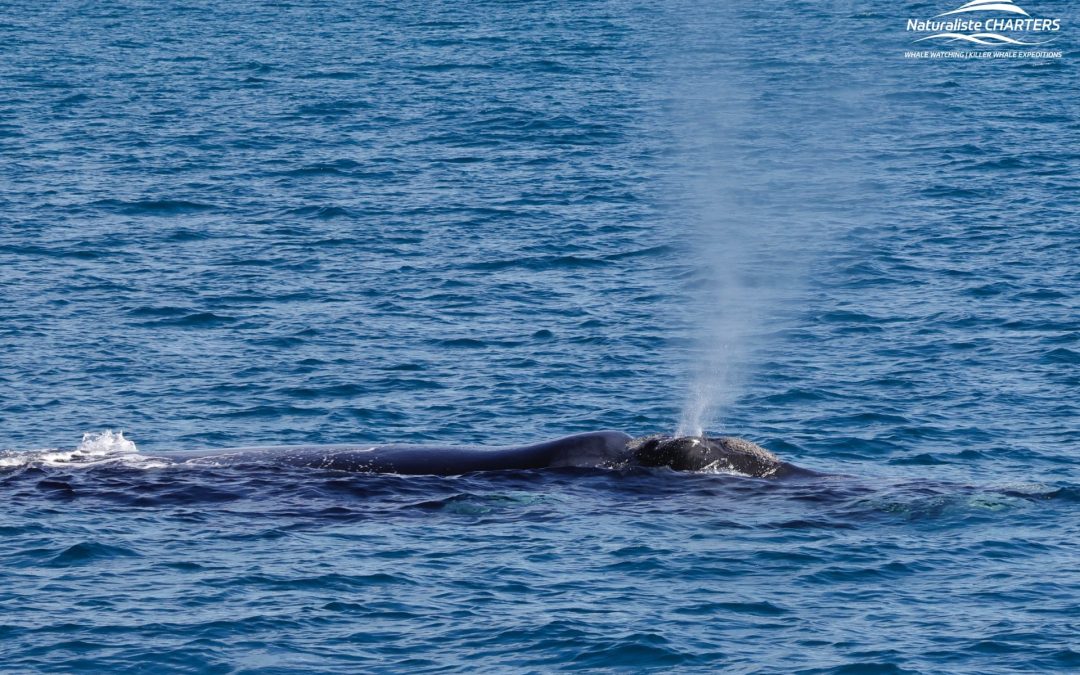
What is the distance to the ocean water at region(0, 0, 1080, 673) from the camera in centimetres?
2688

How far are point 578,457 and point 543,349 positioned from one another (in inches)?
554

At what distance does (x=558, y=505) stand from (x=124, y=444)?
10.7 metres

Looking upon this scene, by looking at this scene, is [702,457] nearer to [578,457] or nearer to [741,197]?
[578,457]

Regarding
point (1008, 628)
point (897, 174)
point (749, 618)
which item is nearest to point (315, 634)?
point (749, 618)

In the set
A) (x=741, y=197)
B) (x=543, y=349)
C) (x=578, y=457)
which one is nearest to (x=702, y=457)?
(x=578, y=457)

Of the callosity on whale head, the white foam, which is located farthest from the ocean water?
the callosity on whale head

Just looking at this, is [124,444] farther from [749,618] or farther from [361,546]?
[749,618]

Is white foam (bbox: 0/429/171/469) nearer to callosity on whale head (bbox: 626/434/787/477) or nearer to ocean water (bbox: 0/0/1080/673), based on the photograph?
ocean water (bbox: 0/0/1080/673)

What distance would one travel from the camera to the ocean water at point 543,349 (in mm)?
26875

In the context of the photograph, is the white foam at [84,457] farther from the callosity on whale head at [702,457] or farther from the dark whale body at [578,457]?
the callosity on whale head at [702,457]

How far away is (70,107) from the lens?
85938mm

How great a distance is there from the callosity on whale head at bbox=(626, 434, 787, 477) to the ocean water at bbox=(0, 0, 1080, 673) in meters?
0.42

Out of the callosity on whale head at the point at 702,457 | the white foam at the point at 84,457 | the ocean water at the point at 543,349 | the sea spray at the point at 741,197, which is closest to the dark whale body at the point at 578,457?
the callosity on whale head at the point at 702,457

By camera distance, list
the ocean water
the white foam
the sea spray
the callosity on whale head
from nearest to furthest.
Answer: the ocean water < the callosity on whale head < the white foam < the sea spray
